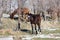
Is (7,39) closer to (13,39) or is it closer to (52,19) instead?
(13,39)

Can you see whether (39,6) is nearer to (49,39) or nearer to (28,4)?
(28,4)

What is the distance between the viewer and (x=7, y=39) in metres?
12.7

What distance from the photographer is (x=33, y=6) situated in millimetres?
23875

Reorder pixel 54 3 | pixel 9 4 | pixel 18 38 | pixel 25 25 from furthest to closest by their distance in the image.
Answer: pixel 54 3, pixel 9 4, pixel 25 25, pixel 18 38

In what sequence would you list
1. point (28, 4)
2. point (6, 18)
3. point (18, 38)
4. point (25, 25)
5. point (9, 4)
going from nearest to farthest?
point (18, 38) < point (25, 25) < point (6, 18) < point (9, 4) < point (28, 4)

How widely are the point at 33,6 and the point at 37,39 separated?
11.5 m

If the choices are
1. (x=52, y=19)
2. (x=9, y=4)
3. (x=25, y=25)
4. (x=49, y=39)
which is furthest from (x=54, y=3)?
(x=49, y=39)

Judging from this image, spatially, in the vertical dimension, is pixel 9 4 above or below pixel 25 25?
above

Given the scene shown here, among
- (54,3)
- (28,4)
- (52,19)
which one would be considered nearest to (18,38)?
(52,19)

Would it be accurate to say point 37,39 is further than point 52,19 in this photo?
No

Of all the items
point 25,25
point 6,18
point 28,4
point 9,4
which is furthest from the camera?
point 28,4

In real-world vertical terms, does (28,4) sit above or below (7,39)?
above

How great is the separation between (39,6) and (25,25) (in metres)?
6.40

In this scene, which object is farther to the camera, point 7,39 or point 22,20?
point 22,20
